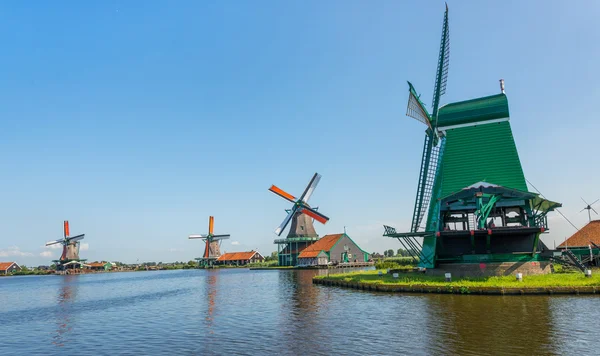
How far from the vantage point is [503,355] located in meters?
→ 11.8

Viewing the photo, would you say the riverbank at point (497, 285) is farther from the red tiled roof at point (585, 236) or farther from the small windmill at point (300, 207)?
the small windmill at point (300, 207)

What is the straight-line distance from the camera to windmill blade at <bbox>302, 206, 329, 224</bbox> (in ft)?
249

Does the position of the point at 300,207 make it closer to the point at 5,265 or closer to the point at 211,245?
the point at 211,245

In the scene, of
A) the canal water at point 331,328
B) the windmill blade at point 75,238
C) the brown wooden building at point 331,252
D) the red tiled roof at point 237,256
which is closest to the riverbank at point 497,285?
the canal water at point 331,328

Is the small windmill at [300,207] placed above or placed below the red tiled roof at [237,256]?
above

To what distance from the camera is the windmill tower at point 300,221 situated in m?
77.4

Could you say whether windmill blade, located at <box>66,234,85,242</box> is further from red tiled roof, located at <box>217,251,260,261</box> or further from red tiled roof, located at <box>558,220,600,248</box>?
red tiled roof, located at <box>558,220,600,248</box>

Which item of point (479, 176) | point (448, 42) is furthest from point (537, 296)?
point (448, 42)

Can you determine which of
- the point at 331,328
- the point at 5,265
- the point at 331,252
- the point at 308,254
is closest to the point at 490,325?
the point at 331,328

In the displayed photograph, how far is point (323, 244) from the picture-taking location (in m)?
77.1

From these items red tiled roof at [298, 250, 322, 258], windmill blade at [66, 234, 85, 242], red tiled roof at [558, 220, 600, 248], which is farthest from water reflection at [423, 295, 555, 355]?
windmill blade at [66, 234, 85, 242]

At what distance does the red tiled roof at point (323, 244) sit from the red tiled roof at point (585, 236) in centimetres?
4004

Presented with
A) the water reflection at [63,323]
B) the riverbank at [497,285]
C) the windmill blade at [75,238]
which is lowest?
the water reflection at [63,323]

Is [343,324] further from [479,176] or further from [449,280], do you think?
[479,176]
